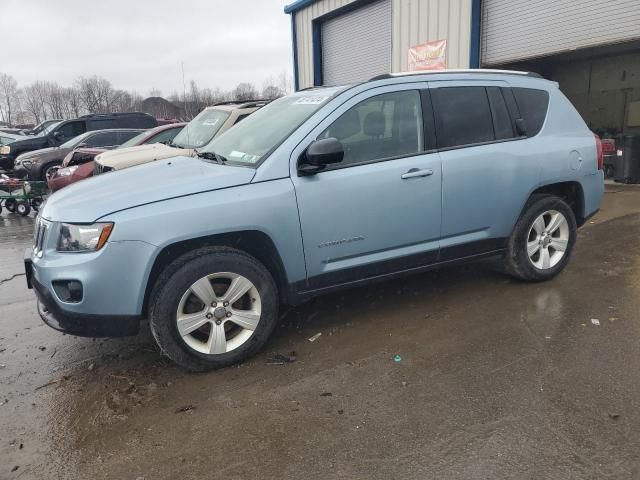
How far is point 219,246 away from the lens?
330 cm

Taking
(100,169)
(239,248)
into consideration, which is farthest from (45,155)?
(239,248)

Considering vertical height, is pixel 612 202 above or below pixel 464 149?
below

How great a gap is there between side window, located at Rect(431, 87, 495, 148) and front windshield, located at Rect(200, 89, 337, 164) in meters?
0.88

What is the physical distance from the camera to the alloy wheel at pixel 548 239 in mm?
4598

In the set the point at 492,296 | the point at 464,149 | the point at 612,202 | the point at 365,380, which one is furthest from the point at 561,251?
the point at 612,202

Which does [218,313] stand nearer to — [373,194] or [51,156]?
[373,194]

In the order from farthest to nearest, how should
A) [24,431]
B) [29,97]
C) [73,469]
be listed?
[29,97], [24,431], [73,469]

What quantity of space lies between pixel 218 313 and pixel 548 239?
124 inches

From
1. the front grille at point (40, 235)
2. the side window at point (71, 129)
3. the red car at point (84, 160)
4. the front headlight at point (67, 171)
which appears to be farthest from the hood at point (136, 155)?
the side window at point (71, 129)

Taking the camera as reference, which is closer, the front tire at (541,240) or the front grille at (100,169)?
the front tire at (541,240)

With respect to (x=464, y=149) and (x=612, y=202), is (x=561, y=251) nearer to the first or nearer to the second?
(x=464, y=149)

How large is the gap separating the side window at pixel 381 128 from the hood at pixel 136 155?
3.71 m

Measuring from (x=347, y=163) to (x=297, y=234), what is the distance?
2.13 ft

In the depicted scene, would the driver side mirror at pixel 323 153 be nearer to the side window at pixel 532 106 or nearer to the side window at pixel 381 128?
the side window at pixel 381 128
